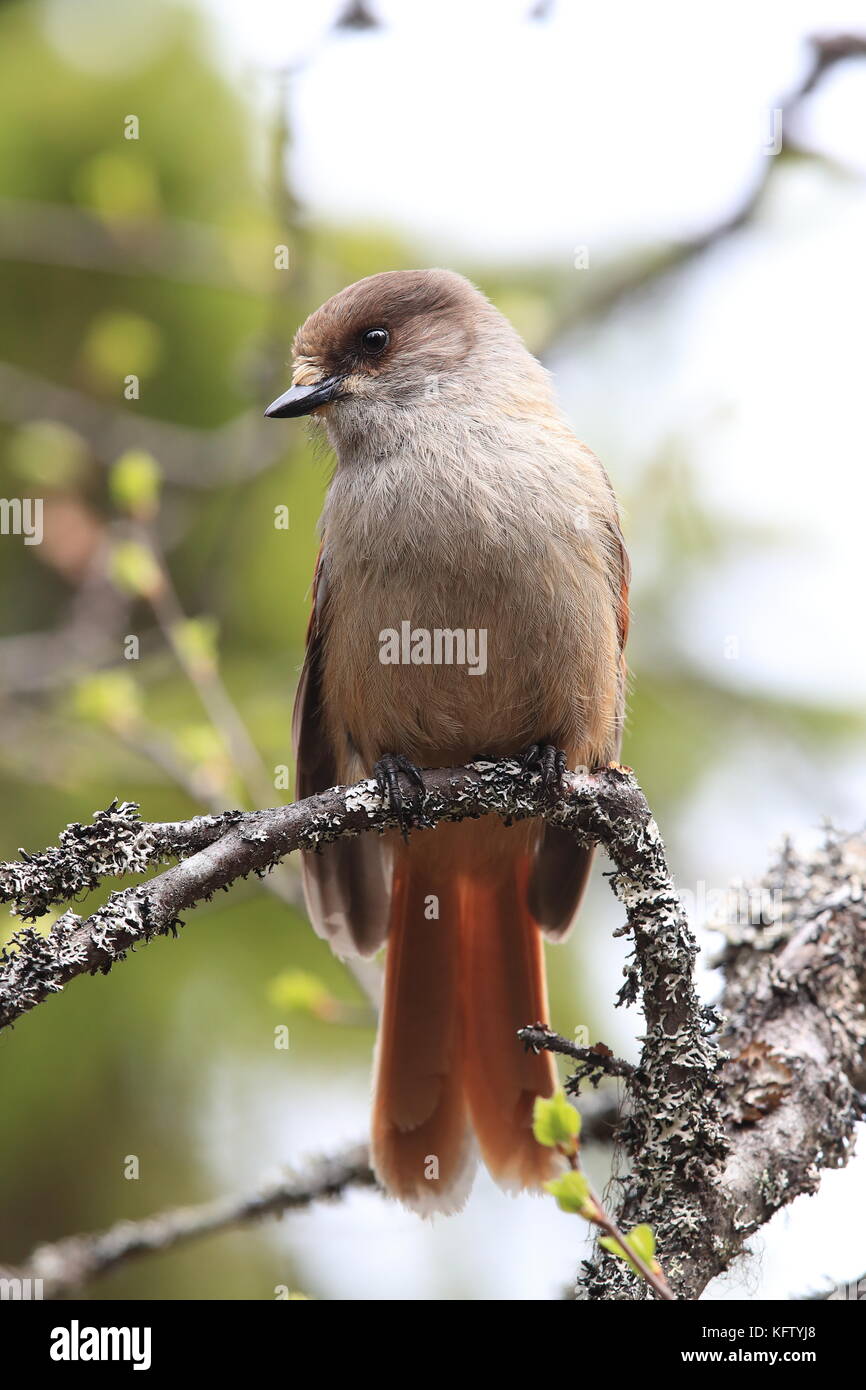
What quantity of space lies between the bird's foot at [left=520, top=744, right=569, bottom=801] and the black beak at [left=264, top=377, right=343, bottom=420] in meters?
1.27

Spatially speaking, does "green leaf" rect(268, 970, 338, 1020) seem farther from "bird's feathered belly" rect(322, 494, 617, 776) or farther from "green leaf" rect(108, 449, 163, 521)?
"green leaf" rect(108, 449, 163, 521)

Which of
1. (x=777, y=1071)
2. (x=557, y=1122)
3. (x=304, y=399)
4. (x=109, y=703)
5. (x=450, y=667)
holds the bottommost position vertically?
(x=557, y=1122)

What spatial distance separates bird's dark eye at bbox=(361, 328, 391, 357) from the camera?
4094 millimetres

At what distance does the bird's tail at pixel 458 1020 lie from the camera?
376cm

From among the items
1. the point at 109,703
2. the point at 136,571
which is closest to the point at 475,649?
the point at 109,703

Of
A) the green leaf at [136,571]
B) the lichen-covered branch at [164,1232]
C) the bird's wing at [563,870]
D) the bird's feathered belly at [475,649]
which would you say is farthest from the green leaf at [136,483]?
the lichen-covered branch at [164,1232]

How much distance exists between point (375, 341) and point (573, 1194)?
108 inches

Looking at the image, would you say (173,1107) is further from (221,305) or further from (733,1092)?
(221,305)

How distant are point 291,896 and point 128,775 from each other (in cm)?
112

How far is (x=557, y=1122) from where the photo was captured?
2.21 meters

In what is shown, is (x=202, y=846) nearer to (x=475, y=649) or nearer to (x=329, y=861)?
(x=475, y=649)
